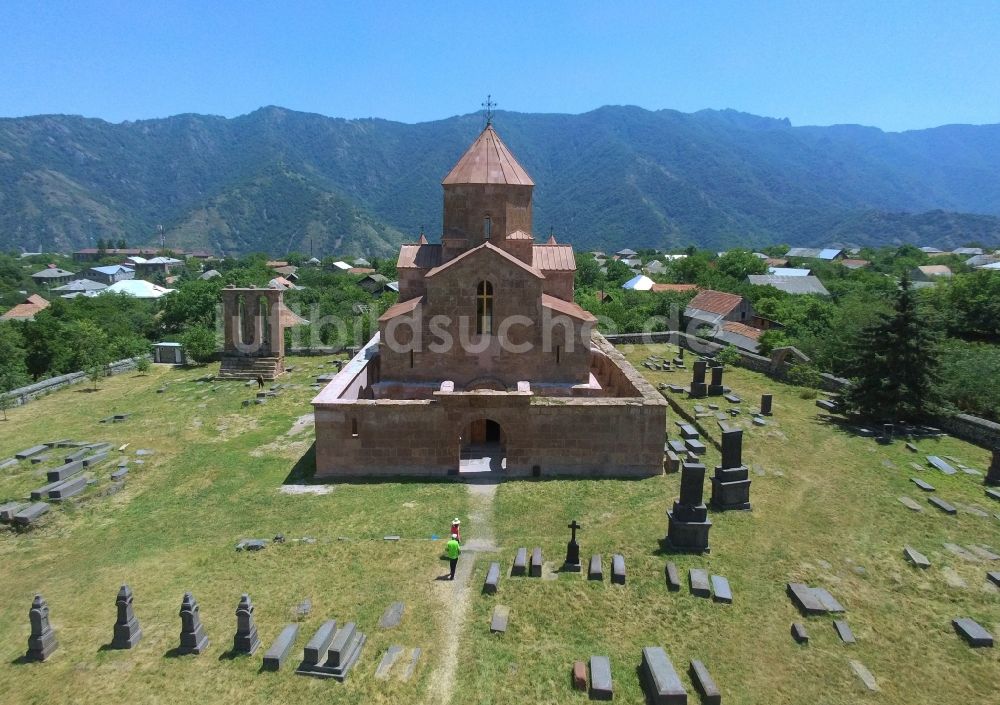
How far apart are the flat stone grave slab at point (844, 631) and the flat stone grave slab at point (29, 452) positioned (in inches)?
820

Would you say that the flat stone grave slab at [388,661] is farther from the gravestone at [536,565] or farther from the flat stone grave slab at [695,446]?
the flat stone grave slab at [695,446]

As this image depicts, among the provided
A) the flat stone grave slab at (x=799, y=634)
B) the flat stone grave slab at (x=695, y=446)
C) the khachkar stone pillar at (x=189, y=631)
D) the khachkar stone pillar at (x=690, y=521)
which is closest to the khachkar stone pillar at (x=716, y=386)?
the flat stone grave slab at (x=695, y=446)

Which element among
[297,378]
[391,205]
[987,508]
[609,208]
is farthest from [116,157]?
[987,508]

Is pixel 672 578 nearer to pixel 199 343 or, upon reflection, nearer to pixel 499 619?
pixel 499 619

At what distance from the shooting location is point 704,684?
7773 millimetres

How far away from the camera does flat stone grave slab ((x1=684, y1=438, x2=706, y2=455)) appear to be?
55.1 ft

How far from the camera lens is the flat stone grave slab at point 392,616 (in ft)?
31.0

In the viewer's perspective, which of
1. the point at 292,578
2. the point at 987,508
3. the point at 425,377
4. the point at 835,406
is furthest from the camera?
the point at 835,406

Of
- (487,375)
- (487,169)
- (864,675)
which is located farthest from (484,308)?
(864,675)

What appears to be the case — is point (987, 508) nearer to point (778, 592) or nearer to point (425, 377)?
point (778, 592)

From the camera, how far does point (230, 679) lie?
830 cm

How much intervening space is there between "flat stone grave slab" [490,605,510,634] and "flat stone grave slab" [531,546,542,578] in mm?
1089

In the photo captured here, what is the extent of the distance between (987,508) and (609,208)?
549ft

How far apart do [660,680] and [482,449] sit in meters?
10.2
